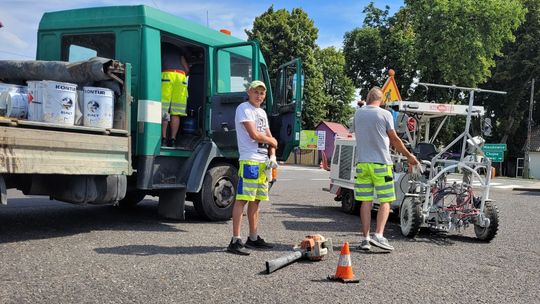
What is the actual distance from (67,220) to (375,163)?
4.42m

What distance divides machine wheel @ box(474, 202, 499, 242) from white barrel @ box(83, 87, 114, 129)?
16.5ft

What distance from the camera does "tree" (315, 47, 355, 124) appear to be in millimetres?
50178

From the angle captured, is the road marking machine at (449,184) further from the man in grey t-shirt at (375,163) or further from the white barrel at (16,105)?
the white barrel at (16,105)

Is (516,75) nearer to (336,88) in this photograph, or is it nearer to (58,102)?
(336,88)

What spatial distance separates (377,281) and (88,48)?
4.98m

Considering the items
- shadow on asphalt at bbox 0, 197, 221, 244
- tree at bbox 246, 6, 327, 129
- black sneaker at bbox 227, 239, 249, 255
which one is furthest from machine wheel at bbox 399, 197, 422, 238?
tree at bbox 246, 6, 327, 129

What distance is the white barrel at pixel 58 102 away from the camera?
5.38 metres

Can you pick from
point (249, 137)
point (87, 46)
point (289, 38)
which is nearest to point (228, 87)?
point (87, 46)

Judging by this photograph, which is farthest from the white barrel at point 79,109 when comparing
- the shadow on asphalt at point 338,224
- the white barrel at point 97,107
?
the shadow on asphalt at point 338,224

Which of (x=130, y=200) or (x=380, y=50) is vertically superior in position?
(x=380, y=50)

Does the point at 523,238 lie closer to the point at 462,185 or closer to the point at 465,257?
the point at 462,185

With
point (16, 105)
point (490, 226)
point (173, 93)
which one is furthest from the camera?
point (173, 93)

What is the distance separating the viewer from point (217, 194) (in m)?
7.39

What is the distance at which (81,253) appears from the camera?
5172mm
